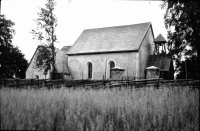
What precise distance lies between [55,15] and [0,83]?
1629 centimetres

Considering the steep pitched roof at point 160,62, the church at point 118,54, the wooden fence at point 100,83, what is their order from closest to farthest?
the wooden fence at point 100,83, the church at point 118,54, the steep pitched roof at point 160,62

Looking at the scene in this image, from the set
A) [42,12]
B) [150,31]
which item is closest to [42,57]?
[42,12]

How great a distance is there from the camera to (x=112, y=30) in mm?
29547

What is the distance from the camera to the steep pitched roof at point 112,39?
2550 cm

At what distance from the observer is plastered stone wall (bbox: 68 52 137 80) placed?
24.4m

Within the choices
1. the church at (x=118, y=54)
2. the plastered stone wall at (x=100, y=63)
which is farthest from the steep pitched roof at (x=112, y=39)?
the plastered stone wall at (x=100, y=63)

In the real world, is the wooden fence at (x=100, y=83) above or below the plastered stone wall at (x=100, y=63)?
below

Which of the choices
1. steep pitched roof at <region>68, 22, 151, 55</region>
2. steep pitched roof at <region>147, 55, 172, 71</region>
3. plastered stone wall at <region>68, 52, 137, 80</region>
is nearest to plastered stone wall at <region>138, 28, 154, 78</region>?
steep pitched roof at <region>147, 55, 172, 71</region>

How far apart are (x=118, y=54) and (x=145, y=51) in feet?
14.2

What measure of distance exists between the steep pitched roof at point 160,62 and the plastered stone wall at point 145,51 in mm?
862

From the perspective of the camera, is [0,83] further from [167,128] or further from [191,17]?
[191,17]

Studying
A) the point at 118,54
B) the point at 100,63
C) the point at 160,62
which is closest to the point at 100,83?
the point at 118,54

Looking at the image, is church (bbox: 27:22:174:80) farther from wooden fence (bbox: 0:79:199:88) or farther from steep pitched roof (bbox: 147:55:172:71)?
wooden fence (bbox: 0:79:199:88)

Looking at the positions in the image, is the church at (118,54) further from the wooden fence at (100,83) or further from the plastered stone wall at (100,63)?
the wooden fence at (100,83)
